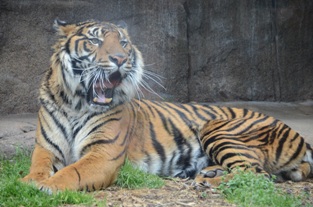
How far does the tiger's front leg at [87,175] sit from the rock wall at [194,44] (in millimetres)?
3009

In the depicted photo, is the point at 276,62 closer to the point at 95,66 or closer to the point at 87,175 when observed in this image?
the point at 95,66

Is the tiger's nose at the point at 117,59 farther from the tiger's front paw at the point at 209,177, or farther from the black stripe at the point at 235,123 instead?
the black stripe at the point at 235,123

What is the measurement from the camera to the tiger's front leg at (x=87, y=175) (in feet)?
17.5

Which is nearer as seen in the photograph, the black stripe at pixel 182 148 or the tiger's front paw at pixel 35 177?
the tiger's front paw at pixel 35 177

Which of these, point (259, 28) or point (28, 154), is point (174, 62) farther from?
point (28, 154)

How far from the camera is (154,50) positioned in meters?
9.20

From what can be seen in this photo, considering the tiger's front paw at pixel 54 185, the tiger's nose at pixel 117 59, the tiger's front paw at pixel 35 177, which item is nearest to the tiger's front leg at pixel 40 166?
the tiger's front paw at pixel 35 177

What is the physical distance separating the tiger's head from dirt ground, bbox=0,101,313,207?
0.90 meters

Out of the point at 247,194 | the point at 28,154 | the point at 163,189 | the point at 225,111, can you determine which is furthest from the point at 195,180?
the point at 28,154

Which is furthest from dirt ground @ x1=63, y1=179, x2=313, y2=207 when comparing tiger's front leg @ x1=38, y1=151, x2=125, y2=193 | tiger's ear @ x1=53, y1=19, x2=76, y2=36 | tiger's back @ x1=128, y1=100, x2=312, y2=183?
tiger's ear @ x1=53, y1=19, x2=76, y2=36

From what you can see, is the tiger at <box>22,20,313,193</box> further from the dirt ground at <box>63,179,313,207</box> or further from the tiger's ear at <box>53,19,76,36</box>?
the dirt ground at <box>63,179,313,207</box>

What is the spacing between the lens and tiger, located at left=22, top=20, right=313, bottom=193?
595 centimetres

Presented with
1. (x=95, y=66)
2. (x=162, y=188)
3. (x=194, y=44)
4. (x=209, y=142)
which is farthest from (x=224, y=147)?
(x=194, y=44)

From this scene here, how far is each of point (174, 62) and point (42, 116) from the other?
3.42 metres
